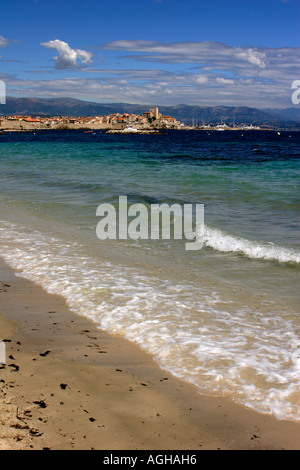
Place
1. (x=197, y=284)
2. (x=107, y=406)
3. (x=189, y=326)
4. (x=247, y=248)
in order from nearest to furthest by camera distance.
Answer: (x=107, y=406) → (x=189, y=326) → (x=197, y=284) → (x=247, y=248)

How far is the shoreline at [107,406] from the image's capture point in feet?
9.31

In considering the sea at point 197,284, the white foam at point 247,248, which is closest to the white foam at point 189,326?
the sea at point 197,284

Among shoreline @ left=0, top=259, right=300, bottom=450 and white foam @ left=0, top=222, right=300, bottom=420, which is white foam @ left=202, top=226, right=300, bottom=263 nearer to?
white foam @ left=0, top=222, right=300, bottom=420

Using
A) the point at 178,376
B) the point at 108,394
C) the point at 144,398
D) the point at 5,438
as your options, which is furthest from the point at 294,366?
the point at 5,438

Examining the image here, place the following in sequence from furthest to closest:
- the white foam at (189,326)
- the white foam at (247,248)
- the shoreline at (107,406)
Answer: the white foam at (247,248) → the white foam at (189,326) → the shoreline at (107,406)


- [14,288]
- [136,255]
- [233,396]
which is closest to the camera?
[233,396]

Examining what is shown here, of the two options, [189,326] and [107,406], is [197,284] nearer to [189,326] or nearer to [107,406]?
[189,326]

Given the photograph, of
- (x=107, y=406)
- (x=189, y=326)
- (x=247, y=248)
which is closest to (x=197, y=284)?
(x=189, y=326)

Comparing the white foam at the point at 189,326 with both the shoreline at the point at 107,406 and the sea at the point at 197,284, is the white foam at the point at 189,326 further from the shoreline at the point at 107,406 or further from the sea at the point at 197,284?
the shoreline at the point at 107,406

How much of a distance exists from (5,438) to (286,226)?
910 centimetres

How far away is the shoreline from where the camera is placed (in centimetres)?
284

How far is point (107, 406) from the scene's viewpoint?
10.5 feet

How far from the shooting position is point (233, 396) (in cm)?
346

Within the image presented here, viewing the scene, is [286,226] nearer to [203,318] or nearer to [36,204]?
[203,318]
